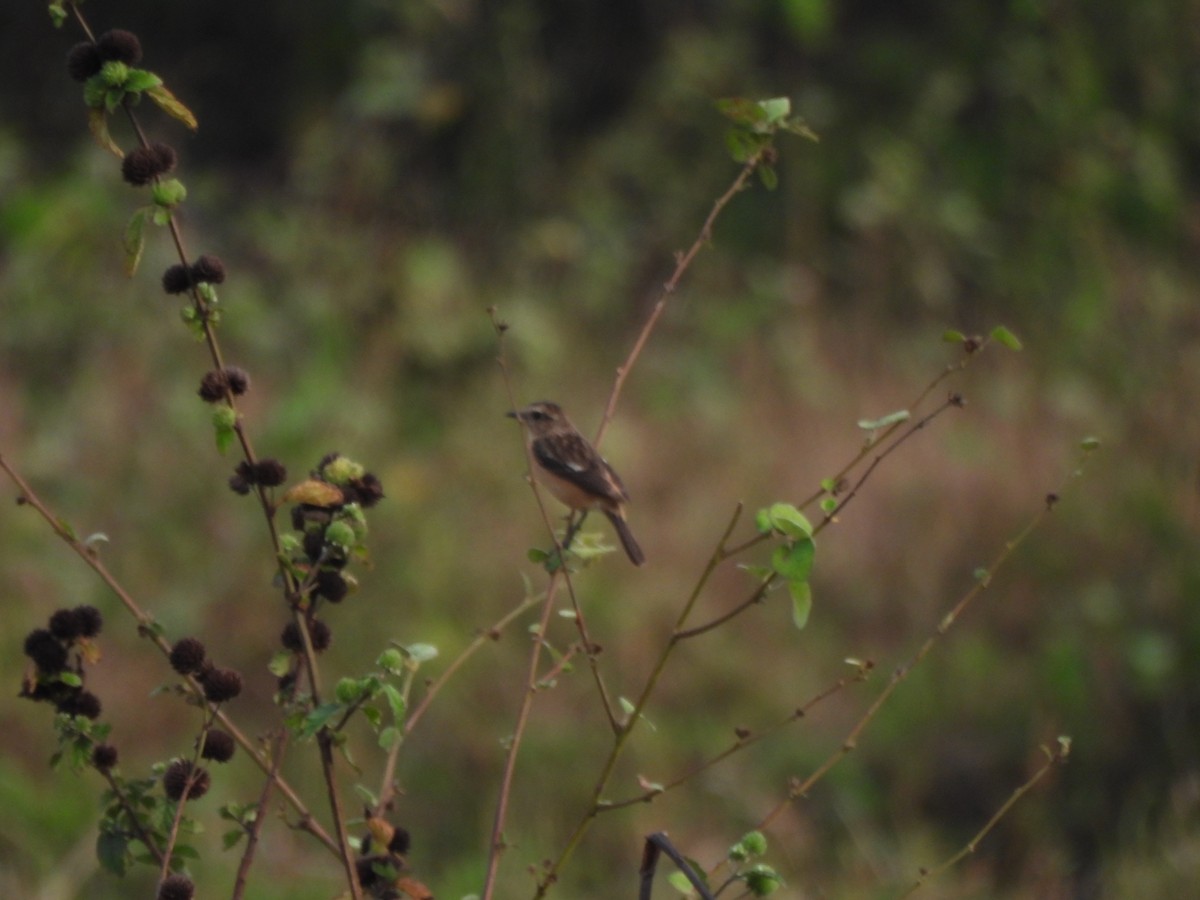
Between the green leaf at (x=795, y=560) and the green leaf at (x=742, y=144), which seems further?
the green leaf at (x=742, y=144)

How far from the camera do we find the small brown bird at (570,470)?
433 cm

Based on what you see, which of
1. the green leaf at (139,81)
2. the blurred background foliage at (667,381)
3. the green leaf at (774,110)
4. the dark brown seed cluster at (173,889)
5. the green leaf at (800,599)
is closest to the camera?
the dark brown seed cluster at (173,889)

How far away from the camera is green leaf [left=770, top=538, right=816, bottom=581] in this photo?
1874 mm

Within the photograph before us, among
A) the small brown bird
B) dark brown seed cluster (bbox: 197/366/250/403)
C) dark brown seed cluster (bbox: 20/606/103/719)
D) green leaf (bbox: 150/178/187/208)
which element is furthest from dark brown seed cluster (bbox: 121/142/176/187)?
the small brown bird

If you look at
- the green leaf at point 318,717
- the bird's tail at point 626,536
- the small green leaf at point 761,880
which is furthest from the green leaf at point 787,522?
the bird's tail at point 626,536

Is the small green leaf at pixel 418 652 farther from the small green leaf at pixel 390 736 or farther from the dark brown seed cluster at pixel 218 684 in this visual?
the dark brown seed cluster at pixel 218 684

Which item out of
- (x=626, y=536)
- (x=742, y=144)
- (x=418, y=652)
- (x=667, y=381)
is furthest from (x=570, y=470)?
(x=667, y=381)

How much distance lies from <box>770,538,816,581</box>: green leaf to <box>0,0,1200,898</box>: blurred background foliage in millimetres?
1517

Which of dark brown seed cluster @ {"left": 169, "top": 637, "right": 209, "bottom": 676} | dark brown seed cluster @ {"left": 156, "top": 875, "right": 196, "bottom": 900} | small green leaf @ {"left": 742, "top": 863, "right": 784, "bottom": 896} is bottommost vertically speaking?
small green leaf @ {"left": 742, "top": 863, "right": 784, "bottom": 896}

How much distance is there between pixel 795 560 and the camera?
6.18ft

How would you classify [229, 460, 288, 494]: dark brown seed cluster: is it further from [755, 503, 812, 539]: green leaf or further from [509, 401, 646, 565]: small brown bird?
[509, 401, 646, 565]: small brown bird

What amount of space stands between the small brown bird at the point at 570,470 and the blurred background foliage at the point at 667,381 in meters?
1.23

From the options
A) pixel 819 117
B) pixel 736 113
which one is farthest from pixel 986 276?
pixel 736 113

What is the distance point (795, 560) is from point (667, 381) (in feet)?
22.6
